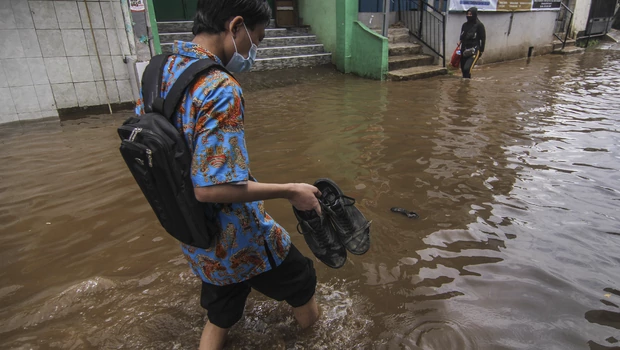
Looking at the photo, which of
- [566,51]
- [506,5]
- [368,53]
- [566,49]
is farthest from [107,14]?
[566,49]

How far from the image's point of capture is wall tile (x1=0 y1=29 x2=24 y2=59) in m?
5.70

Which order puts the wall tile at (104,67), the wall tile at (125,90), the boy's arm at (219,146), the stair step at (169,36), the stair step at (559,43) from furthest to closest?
1. the stair step at (559,43)
2. the stair step at (169,36)
3. the wall tile at (125,90)
4. the wall tile at (104,67)
5. the boy's arm at (219,146)

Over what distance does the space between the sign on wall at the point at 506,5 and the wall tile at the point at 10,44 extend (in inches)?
407

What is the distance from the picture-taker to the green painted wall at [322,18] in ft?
33.8

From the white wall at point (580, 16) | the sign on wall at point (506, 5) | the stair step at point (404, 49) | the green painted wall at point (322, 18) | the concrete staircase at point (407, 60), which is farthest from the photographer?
the white wall at point (580, 16)

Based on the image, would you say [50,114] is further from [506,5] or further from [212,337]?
[506,5]

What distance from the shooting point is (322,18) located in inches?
420

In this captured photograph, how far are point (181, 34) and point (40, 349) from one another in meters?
8.33

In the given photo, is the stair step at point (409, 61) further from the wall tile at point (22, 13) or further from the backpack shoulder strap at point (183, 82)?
the backpack shoulder strap at point (183, 82)

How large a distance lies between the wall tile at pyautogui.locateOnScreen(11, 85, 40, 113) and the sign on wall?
1043cm

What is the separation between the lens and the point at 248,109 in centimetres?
673

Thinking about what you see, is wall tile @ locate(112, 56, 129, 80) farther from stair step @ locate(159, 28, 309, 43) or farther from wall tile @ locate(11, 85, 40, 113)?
stair step @ locate(159, 28, 309, 43)

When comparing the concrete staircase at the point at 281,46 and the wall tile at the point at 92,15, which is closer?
the wall tile at the point at 92,15

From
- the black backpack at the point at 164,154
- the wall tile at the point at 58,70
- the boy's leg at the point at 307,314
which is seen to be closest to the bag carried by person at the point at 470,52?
the wall tile at the point at 58,70
